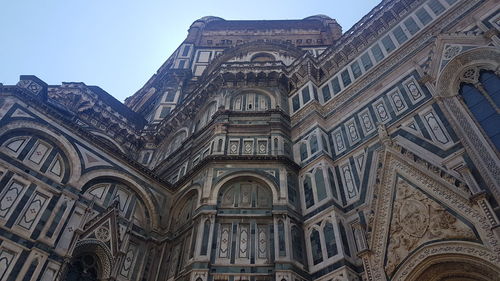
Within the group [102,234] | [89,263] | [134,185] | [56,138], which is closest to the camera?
[89,263]

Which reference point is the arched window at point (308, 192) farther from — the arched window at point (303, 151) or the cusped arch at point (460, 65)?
the cusped arch at point (460, 65)

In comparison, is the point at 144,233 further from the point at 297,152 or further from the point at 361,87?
the point at 361,87

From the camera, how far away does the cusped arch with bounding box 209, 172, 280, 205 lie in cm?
1543

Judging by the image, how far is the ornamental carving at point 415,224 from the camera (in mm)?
10609

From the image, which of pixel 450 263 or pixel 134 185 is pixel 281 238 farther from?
pixel 134 185

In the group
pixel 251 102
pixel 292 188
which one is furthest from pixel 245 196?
pixel 251 102

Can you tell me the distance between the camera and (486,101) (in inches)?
480

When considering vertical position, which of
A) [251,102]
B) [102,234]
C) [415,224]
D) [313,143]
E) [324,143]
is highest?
[251,102]

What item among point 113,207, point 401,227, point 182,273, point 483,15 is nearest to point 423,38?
point 483,15

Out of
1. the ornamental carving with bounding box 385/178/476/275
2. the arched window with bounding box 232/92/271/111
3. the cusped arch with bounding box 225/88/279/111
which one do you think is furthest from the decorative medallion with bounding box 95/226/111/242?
the ornamental carving with bounding box 385/178/476/275

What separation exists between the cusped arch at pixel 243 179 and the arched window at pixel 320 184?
65.4 inches

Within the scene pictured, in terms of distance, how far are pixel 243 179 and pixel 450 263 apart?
8.64 metres

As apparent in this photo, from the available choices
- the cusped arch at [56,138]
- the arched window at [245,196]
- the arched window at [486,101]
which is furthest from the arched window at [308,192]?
the cusped arch at [56,138]

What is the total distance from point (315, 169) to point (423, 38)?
295 inches
